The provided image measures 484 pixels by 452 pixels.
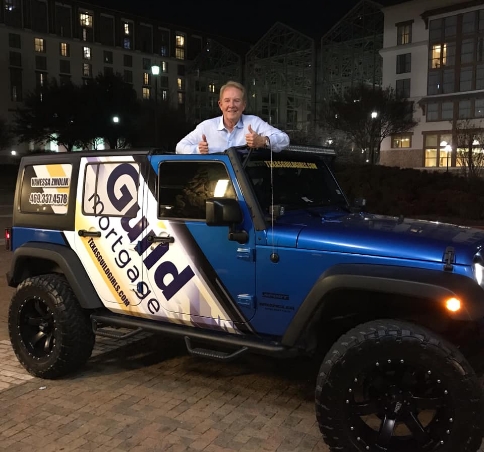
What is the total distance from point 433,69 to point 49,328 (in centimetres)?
4460

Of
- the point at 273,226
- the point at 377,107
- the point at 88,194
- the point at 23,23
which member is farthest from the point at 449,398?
the point at 23,23

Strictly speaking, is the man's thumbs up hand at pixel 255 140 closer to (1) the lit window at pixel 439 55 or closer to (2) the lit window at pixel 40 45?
(1) the lit window at pixel 439 55

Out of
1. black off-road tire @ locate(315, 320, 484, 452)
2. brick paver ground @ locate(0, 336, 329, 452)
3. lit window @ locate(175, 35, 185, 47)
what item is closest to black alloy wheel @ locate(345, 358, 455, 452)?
black off-road tire @ locate(315, 320, 484, 452)

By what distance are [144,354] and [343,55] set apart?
4416 centimetres

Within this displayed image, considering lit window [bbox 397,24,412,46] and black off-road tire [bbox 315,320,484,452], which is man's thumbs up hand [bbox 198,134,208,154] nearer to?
Result: black off-road tire [bbox 315,320,484,452]

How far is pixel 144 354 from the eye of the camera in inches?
215

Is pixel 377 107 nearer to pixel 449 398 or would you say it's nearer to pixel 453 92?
pixel 453 92

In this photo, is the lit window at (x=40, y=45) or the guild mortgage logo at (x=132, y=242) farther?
the lit window at (x=40, y=45)

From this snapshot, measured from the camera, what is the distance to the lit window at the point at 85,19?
70.5 m

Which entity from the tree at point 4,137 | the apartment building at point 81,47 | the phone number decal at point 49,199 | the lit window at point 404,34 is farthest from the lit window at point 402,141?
the phone number decal at point 49,199

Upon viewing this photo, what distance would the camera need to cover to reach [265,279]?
12.1 feet

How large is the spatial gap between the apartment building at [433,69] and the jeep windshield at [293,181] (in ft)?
126

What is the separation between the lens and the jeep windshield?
3916mm

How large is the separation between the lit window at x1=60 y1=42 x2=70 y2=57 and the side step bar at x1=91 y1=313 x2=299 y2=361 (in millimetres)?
72556
